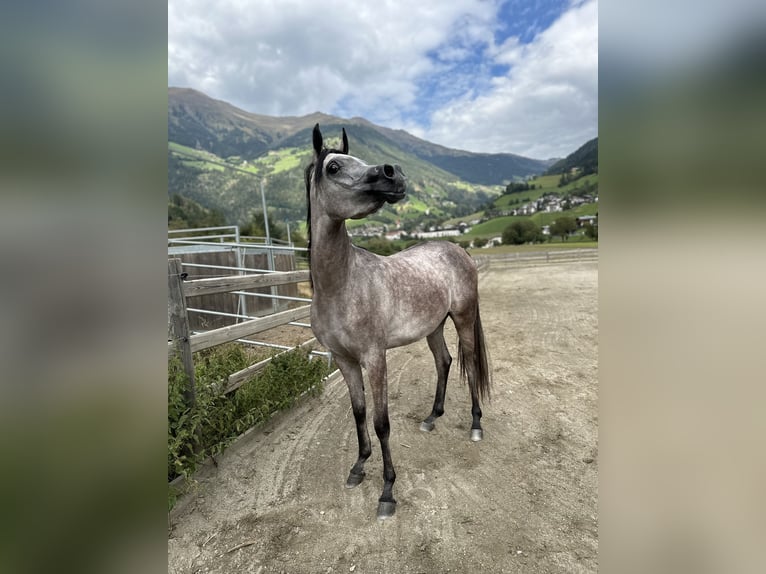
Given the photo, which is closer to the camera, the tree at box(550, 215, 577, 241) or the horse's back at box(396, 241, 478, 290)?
the horse's back at box(396, 241, 478, 290)

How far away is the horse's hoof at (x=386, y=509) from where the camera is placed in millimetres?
2287

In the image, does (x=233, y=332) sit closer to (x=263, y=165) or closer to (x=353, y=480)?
(x=353, y=480)

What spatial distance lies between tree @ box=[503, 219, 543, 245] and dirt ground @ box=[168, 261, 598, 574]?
125ft

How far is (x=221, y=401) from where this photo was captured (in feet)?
9.86

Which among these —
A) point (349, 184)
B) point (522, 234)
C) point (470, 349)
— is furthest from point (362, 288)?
point (522, 234)

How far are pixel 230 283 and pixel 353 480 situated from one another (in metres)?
1.81

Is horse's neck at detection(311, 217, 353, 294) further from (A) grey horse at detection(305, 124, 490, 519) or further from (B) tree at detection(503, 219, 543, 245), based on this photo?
(B) tree at detection(503, 219, 543, 245)

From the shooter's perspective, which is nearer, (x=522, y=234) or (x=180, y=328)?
(x=180, y=328)

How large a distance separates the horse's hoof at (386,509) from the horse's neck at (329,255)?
1.37 m

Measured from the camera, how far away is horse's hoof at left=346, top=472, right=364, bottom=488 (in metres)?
Result: 2.58

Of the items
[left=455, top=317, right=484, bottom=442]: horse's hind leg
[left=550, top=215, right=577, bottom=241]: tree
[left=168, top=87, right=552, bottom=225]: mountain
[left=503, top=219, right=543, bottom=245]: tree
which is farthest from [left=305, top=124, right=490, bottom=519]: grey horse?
[left=503, top=219, right=543, bottom=245]: tree
